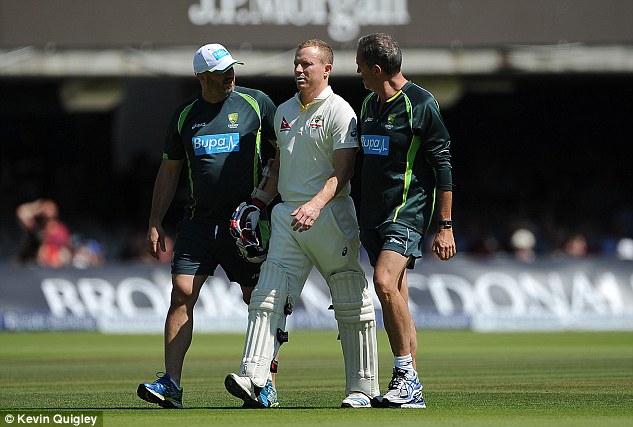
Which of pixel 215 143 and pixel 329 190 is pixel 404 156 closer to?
pixel 329 190

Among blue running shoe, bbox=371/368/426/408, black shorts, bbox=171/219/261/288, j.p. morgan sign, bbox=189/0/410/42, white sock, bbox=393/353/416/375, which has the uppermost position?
j.p. morgan sign, bbox=189/0/410/42

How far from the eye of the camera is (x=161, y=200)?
27.9 feet

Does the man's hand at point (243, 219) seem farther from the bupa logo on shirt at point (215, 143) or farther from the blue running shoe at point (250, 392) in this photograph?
the blue running shoe at point (250, 392)

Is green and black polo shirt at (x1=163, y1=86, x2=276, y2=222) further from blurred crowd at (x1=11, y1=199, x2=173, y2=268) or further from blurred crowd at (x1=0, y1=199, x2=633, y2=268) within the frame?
blurred crowd at (x1=11, y1=199, x2=173, y2=268)

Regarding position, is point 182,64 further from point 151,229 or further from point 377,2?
point 151,229

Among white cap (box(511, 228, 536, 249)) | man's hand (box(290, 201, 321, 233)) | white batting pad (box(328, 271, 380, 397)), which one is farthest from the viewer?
white cap (box(511, 228, 536, 249))

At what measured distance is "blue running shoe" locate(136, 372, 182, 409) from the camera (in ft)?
25.3

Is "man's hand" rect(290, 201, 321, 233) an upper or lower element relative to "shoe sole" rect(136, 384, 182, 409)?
upper

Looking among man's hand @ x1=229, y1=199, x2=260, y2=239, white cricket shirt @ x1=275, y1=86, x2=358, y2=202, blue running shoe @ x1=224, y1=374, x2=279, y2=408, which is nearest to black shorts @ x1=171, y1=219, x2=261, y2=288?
man's hand @ x1=229, y1=199, x2=260, y2=239

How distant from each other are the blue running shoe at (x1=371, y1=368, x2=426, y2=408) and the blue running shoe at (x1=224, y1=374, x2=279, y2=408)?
2.32ft

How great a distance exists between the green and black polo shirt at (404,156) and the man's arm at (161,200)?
4.65 ft

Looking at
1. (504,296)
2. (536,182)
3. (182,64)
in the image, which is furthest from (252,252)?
(536,182)

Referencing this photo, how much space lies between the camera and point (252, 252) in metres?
8.16

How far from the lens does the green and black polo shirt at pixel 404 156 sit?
782 centimetres
